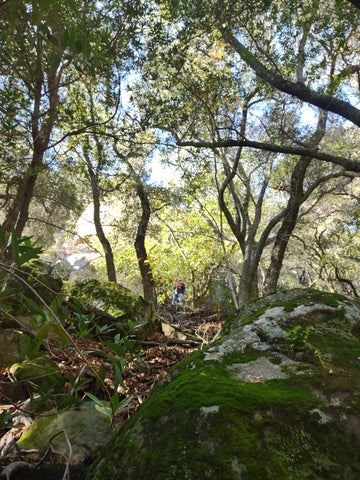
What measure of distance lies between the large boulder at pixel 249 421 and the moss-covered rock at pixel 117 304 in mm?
3729

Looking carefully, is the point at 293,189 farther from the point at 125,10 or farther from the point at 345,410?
the point at 345,410

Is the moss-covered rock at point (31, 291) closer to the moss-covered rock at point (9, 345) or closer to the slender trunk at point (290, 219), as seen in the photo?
the moss-covered rock at point (9, 345)

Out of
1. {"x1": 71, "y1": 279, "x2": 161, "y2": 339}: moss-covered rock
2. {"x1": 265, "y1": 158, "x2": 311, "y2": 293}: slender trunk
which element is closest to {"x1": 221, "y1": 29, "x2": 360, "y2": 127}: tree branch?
{"x1": 265, "y1": 158, "x2": 311, "y2": 293}: slender trunk

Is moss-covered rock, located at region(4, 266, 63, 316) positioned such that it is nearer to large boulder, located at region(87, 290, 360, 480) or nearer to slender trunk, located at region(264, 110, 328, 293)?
large boulder, located at region(87, 290, 360, 480)

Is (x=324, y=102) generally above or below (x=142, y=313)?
above

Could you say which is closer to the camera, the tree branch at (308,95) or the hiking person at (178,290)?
the tree branch at (308,95)

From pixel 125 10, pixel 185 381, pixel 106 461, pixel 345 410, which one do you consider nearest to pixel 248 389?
pixel 185 381

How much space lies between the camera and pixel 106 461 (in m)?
1.42

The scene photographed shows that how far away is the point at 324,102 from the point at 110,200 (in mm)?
8207

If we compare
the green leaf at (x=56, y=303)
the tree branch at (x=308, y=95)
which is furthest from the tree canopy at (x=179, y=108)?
the green leaf at (x=56, y=303)

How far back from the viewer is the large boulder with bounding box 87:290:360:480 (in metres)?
1.16

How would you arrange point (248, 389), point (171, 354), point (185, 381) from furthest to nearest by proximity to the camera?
point (171, 354), point (185, 381), point (248, 389)

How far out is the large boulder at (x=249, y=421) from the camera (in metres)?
1.16

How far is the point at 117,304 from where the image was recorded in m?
5.86
